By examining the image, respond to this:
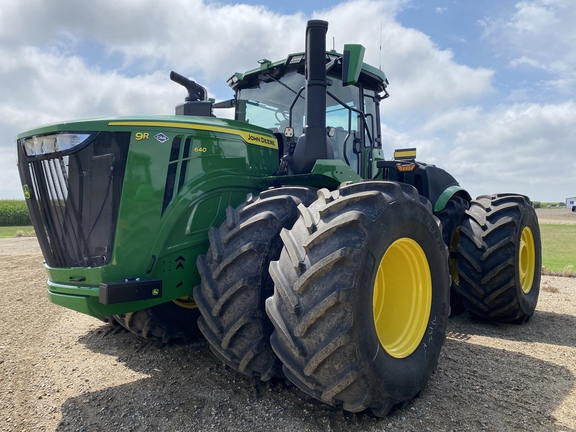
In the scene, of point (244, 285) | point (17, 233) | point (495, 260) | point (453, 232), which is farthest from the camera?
point (17, 233)

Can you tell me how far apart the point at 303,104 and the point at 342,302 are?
2.57 meters

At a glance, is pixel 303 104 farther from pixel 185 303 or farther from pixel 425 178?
pixel 185 303

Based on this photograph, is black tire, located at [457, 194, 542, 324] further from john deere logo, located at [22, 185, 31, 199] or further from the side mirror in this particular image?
john deere logo, located at [22, 185, 31, 199]

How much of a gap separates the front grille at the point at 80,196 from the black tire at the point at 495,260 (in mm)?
3691

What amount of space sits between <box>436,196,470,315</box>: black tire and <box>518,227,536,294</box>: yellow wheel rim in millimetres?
821

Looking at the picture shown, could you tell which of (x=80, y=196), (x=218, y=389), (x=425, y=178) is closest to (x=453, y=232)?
(x=425, y=178)

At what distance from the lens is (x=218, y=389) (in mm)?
3223

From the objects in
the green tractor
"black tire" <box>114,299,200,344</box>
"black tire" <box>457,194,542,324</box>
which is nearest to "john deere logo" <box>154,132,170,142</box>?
the green tractor

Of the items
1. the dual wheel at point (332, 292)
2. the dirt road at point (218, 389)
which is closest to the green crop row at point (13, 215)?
the dirt road at point (218, 389)

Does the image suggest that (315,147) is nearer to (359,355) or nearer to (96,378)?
(359,355)

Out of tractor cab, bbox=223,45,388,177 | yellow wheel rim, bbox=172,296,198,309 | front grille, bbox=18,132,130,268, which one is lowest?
yellow wheel rim, bbox=172,296,198,309

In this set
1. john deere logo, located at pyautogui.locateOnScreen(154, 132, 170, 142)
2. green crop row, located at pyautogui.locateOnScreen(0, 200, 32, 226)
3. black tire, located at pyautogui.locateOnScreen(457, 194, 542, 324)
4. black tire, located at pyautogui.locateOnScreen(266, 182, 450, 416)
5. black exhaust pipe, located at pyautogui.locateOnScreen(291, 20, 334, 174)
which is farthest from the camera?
green crop row, located at pyautogui.locateOnScreen(0, 200, 32, 226)

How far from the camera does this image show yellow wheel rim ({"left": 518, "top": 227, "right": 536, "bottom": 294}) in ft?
18.5

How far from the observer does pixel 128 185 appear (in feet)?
9.87
